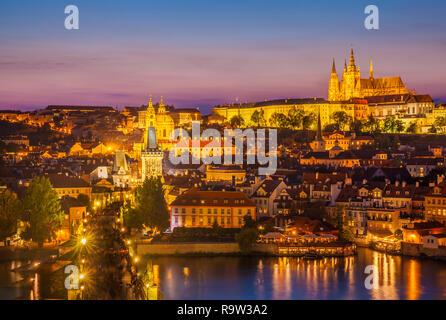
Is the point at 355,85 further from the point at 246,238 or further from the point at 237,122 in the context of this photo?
the point at 246,238

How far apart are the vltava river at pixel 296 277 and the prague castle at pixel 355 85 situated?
48.6 meters

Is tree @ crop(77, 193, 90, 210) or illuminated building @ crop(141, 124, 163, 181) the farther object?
illuminated building @ crop(141, 124, 163, 181)

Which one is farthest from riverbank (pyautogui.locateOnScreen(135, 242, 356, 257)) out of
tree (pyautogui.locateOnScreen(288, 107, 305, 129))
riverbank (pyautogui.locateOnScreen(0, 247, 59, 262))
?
tree (pyautogui.locateOnScreen(288, 107, 305, 129))

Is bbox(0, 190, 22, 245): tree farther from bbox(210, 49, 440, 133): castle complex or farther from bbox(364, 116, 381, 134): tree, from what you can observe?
bbox(210, 49, 440, 133): castle complex

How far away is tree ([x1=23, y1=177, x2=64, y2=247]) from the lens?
66.1 ft

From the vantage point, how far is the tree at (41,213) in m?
20.2

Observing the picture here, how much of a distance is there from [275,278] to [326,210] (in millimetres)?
6357

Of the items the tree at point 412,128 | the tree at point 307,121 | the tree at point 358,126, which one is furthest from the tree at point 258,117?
the tree at point 412,128

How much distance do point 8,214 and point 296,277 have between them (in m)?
8.30

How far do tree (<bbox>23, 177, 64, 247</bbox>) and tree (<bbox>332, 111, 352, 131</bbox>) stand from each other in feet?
123

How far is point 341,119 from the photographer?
2235 inches
